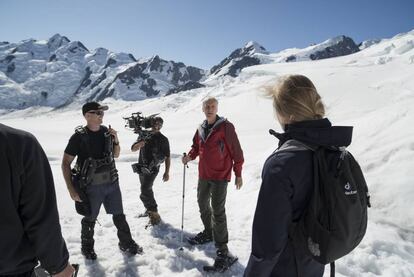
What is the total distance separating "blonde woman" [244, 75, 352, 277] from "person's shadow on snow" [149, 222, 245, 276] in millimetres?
3206

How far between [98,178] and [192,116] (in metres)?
60.1

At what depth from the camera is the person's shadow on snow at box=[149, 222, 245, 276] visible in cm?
559

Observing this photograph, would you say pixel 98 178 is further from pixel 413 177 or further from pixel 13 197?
pixel 413 177

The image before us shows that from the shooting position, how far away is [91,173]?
554cm

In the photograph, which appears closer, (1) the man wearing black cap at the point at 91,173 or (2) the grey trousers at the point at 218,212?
(1) the man wearing black cap at the point at 91,173

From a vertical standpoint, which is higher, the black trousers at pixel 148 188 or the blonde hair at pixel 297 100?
the blonde hair at pixel 297 100

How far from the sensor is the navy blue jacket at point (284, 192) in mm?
2338

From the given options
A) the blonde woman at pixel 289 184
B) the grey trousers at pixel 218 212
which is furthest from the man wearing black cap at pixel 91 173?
the blonde woman at pixel 289 184

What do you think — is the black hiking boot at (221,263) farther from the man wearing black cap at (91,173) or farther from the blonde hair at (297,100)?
the blonde hair at (297,100)

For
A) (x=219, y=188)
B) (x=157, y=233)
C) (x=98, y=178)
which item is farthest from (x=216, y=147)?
(x=157, y=233)

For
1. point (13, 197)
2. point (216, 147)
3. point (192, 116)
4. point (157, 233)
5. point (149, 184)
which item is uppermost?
point (13, 197)

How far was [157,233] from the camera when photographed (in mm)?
7184

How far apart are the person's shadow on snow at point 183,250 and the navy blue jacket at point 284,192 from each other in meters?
3.31

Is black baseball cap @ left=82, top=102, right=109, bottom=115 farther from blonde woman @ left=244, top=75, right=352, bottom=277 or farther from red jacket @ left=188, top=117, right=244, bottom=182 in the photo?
blonde woman @ left=244, top=75, right=352, bottom=277
